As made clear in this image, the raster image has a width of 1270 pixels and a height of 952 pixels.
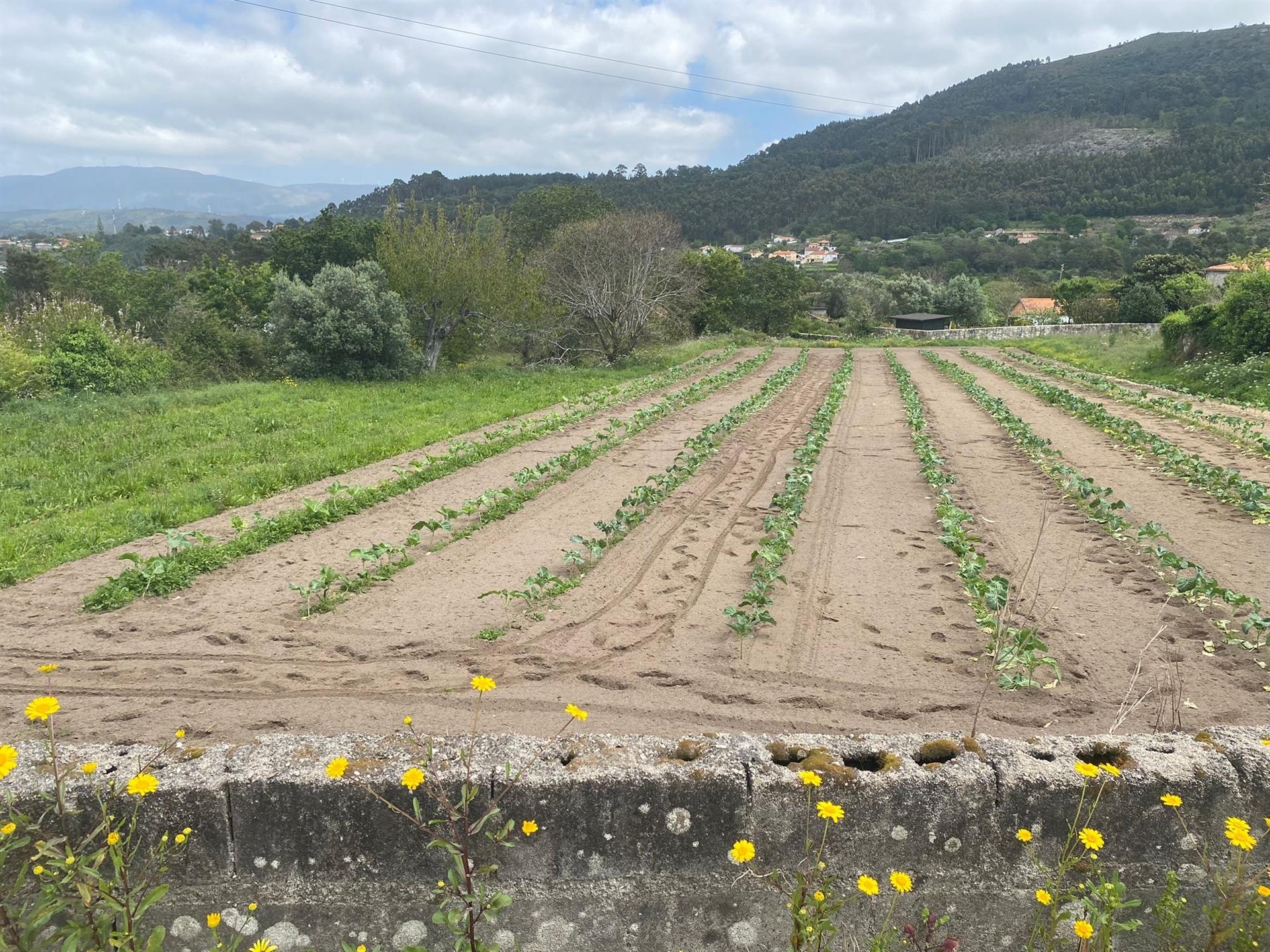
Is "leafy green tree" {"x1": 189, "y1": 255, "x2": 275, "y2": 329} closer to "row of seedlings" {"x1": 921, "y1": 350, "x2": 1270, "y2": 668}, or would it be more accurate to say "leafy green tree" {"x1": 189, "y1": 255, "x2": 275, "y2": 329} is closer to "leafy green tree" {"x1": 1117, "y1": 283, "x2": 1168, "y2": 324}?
"row of seedlings" {"x1": 921, "y1": 350, "x2": 1270, "y2": 668}

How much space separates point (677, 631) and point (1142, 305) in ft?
194

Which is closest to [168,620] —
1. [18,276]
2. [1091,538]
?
[1091,538]

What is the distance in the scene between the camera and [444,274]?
2283 cm

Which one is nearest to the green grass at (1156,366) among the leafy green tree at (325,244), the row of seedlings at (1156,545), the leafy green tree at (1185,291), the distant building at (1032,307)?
the leafy green tree at (1185,291)

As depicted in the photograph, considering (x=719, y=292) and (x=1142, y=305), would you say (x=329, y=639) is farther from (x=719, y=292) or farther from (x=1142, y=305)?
(x=1142, y=305)

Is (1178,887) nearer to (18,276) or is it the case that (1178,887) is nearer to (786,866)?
(786,866)

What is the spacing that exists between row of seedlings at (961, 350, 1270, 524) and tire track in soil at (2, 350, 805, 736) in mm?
7715

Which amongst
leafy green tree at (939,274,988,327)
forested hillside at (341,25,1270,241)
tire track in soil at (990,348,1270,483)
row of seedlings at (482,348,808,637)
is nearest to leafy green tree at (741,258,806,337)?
leafy green tree at (939,274,988,327)

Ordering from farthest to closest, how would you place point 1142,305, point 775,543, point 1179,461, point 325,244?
point 1142,305 → point 325,244 → point 1179,461 → point 775,543

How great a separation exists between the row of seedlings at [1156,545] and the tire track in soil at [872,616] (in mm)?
1665

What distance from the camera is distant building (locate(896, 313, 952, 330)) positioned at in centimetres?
5959

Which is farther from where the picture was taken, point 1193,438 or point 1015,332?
point 1015,332

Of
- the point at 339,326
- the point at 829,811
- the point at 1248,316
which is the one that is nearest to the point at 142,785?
the point at 829,811

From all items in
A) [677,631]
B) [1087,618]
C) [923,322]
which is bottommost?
[677,631]
